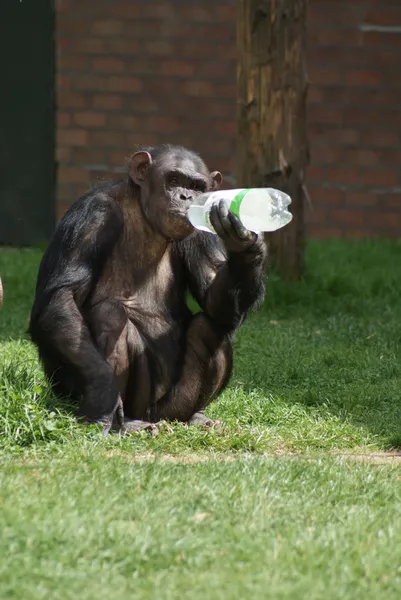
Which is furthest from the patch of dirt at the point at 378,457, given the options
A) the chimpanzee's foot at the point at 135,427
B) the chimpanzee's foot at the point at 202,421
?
the chimpanzee's foot at the point at 135,427

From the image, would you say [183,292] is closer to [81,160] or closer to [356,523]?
[356,523]

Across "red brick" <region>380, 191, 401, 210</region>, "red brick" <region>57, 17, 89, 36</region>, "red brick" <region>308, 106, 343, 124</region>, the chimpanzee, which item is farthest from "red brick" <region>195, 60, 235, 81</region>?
the chimpanzee

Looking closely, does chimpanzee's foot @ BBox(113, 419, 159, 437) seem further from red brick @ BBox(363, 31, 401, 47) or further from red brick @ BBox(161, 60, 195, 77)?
red brick @ BBox(363, 31, 401, 47)

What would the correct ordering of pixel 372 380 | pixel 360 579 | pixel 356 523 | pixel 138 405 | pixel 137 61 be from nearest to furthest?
pixel 360 579 → pixel 356 523 → pixel 138 405 → pixel 372 380 → pixel 137 61

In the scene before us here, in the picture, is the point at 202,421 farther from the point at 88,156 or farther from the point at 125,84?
the point at 125,84

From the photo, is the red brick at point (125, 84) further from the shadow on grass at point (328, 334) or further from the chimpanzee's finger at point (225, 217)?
the chimpanzee's finger at point (225, 217)

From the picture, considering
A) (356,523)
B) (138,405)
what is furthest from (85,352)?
(356,523)

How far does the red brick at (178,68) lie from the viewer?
1137cm

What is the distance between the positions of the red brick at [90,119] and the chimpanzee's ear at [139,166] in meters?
5.94

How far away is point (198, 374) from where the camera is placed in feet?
18.1

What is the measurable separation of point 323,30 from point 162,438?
24.1ft

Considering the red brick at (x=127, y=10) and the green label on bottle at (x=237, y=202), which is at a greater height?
the red brick at (x=127, y=10)

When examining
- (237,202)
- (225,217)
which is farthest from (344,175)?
(225,217)

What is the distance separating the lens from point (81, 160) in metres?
11.3
